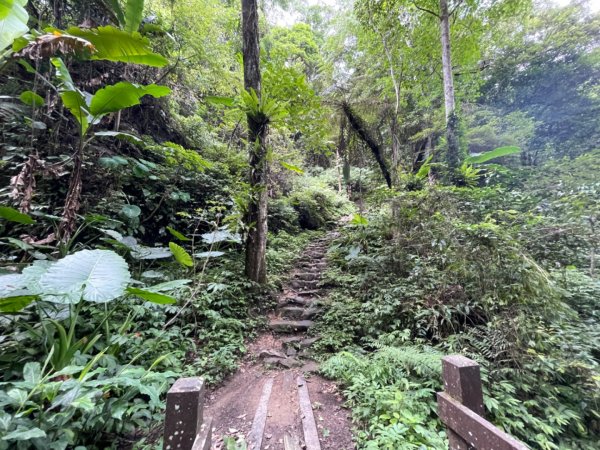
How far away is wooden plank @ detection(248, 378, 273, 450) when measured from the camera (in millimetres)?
1824

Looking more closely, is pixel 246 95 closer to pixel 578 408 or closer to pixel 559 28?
pixel 578 408

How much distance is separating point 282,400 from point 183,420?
5.74ft

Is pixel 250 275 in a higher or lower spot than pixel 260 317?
higher

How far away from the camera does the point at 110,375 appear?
1.67 metres

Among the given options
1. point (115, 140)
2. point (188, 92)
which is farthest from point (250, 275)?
point (188, 92)

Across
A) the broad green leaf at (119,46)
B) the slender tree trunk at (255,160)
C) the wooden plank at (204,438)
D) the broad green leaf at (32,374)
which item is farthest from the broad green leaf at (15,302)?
the slender tree trunk at (255,160)

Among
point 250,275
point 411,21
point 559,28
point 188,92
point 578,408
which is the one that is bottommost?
point 578,408

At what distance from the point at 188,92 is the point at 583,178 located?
7.52m

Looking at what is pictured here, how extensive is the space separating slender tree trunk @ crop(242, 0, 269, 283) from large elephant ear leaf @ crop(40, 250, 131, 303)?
2191mm

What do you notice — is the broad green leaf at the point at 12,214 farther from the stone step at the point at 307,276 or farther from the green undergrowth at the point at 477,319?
the stone step at the point at 307,276

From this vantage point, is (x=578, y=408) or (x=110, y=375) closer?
(x=110, y=375)

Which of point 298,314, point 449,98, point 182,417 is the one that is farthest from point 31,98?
point 449,98

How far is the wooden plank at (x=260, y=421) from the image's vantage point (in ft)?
5.98

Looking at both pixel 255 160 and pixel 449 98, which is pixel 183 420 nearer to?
pixel 255 160
